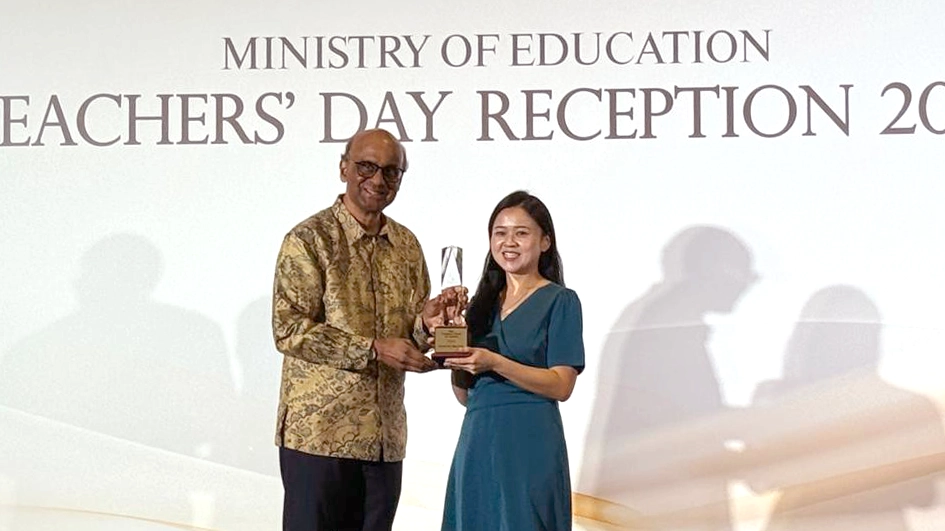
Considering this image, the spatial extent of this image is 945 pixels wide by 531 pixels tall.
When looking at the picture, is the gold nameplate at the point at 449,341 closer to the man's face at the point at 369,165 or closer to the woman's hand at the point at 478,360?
the woman's hand at the point at 478,360

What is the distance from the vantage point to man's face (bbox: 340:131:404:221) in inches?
128

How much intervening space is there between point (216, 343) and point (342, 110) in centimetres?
86

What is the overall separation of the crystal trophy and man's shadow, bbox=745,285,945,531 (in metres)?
1.49

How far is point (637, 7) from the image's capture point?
434cm

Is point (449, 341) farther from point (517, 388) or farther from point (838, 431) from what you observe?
point (838, 431)

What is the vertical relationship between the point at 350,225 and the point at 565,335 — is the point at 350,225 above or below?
above

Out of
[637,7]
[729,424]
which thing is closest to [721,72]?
[637,7]

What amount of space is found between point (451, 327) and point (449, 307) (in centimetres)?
6

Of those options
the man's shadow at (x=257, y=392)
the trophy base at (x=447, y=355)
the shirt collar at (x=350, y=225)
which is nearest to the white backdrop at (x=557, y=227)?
the man's shadow at (x=257, y=392)

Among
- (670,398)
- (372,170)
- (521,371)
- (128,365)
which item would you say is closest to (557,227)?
(670,398)

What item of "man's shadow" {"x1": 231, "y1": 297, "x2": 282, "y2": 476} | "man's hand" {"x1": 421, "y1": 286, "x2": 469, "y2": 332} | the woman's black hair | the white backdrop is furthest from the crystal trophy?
"man's shadow" {"x1": 231, "y1": 297, "x2": 282, "y2": 476}

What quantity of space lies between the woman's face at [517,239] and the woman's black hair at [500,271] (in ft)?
0.05

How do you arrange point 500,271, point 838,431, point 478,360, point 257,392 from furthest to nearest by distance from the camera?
point 257,392 → point 838,431 → point 500,271 → point 478,360

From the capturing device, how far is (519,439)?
3115mm
